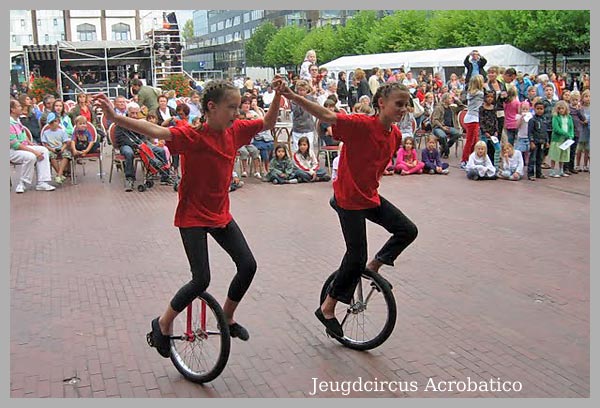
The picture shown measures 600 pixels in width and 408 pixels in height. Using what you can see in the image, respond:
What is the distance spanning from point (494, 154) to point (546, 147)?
99cm

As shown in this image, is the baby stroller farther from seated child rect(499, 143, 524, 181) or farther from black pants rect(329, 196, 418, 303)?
black pants rect(329, 196, 418, 303)

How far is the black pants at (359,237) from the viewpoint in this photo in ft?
15.8

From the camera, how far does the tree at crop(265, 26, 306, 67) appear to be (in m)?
69.4

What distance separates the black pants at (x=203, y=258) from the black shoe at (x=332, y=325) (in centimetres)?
79

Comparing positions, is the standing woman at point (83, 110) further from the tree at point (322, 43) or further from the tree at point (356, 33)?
the tree at point (322, 43)

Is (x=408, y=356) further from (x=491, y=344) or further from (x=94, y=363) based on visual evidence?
(x=94, y=363)

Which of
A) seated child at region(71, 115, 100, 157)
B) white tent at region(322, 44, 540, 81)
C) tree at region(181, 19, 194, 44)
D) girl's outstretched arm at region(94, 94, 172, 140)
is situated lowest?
seated child at region(71, 115, 100, 157)

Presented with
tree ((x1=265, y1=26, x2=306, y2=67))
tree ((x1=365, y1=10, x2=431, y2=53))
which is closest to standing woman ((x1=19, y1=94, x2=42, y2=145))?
tree ((x1=365, y1=10, x2=431, y2=53))

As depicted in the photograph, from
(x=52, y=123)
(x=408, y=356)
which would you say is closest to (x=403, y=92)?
(x=408, y=356)

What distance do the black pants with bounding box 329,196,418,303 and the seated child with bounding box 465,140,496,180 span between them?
8292 mm

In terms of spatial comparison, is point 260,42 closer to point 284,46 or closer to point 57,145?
point 284,46

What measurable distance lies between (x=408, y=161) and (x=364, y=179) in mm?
9116

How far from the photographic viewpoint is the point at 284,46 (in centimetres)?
7069

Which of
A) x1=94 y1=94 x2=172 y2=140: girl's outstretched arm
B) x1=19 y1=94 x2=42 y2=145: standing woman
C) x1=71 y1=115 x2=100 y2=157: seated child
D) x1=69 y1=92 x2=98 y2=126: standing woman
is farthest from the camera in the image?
x1=69 y1=92 x2=98 y2=126: standing woman
